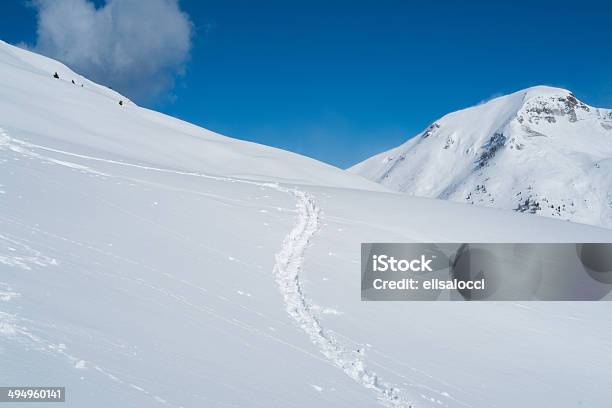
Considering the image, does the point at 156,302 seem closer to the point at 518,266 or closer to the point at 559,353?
the point at 559,353

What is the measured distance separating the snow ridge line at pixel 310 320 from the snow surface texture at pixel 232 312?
45 millimetres

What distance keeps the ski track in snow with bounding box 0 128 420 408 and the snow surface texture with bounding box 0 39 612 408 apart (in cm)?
5

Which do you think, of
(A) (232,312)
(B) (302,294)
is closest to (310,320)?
(B) (302,294)

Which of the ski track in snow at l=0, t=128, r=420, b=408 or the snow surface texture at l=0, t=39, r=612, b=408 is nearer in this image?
the snow surface texture at l=0, t=39, r=612, b=408

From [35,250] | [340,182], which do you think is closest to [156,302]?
[35,250]

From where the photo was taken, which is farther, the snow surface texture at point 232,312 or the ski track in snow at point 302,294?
the ski track in snow at point 302,294

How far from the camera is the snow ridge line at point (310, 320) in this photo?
8.38 metres

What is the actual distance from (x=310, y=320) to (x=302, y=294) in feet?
4.91

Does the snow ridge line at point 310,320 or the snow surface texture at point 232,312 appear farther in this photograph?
the snow ridge line at point 310,320

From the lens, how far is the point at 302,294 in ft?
39.3

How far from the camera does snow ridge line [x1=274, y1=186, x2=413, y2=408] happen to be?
8.38m

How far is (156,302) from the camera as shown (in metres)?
9.01

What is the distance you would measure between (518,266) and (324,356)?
10096 mm

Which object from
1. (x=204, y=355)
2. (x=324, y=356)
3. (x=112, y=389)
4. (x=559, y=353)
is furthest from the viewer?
(x=559, y=353)
